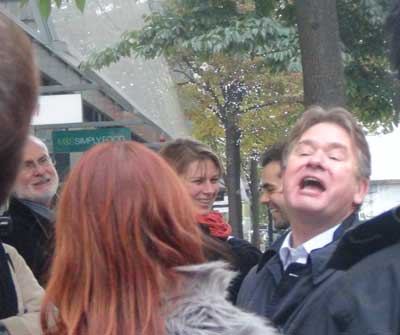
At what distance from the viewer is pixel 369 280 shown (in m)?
1.78

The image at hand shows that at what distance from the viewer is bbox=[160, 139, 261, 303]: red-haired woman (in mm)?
4566

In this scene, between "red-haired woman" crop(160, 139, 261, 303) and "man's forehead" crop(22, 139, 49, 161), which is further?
"man's forehead" crop(22, 139, 49, 161)

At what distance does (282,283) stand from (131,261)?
95 centimetres

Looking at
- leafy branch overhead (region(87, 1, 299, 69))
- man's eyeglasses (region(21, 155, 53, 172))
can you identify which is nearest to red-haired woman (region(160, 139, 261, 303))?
man's eyeglasses (region(21, 155, 53, 172))

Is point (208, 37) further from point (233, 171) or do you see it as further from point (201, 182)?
point (233, 171)

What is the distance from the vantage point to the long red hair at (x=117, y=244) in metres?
2.29

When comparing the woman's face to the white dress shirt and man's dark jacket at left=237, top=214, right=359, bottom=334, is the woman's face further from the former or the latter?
the white dress shirt

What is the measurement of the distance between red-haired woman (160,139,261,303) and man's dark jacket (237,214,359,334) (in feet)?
3.44

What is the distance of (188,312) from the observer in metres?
2.22

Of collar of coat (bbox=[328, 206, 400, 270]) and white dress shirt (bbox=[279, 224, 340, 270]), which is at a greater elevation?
collar of coat (bbox=[328, 206, 400, 270])

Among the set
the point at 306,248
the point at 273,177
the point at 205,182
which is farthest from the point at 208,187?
the point at 306,248

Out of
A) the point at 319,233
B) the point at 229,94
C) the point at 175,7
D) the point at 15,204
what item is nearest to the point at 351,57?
the point at 175,7

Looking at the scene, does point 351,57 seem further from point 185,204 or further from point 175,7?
point 185,204

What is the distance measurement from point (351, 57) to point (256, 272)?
777cm
